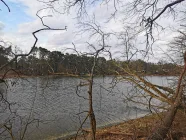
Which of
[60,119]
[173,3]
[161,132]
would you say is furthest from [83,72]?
[60,119]

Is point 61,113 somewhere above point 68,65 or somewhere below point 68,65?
below

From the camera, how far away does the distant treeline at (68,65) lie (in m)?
3.79

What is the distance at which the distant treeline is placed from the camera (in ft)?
12.4

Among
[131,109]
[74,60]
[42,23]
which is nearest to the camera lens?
[42,23]

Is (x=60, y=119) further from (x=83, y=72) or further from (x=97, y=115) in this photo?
(x=83, y=72)

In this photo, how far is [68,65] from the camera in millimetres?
4504

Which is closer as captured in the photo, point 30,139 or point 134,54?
point 134,54

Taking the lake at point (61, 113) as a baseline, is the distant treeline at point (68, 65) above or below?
above

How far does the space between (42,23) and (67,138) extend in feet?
33.6

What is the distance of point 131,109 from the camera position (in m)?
19.8

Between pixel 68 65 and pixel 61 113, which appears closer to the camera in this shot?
pixel 68 65

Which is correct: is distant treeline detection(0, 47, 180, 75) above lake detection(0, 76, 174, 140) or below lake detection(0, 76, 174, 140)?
above

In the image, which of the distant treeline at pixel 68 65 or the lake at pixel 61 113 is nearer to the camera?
the distant treeline at pixel 68 65

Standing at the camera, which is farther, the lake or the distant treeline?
the lake
